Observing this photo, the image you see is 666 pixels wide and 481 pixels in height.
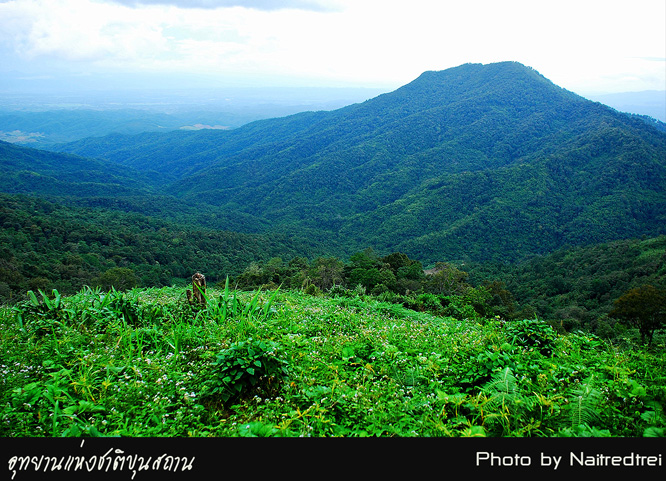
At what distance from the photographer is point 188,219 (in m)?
94.5

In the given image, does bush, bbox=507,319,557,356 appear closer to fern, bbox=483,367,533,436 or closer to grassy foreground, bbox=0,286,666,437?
grassy foreground, bbox=0,286,666,437

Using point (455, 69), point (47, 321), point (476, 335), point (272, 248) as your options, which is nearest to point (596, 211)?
point (272, 248)

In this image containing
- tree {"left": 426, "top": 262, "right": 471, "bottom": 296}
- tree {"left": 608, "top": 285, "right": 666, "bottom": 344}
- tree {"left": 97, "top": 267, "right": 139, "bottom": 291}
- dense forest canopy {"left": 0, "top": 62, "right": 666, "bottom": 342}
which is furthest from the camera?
dense forest canopy {"left": 0, "top": 62, "right": 666, "bottom": 342}

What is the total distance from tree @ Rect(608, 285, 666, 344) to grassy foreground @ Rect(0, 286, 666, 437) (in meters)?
14.9

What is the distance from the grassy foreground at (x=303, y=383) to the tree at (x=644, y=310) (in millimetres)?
14918

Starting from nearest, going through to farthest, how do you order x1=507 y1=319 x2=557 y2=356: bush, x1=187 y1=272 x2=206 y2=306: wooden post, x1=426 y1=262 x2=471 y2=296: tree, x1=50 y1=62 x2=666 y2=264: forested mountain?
1. x1=507 y1=319 x2=557 y2=356: bush
2. x1=187 y1=272 x2=206 y2=306: wooden post
3. x1=426 y1=262 x2=471 y2=296: tree
4. x1=50 y1=62 x2=666 y2=264: forested mountain

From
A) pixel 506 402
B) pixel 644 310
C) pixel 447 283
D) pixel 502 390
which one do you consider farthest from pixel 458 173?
pixel 506 402

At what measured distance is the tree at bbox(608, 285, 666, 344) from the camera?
1587cm

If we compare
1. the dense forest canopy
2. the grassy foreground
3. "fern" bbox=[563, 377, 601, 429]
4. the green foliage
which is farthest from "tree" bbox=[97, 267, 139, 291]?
"fern" bbox=[563, 377, 601, 429]

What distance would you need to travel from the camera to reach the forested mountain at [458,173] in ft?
246

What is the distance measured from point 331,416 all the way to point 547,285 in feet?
155

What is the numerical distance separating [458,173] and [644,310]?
93.9 m

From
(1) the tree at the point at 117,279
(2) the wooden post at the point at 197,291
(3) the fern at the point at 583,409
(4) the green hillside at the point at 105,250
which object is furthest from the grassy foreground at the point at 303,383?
(1) the tree at the point at 117,279
